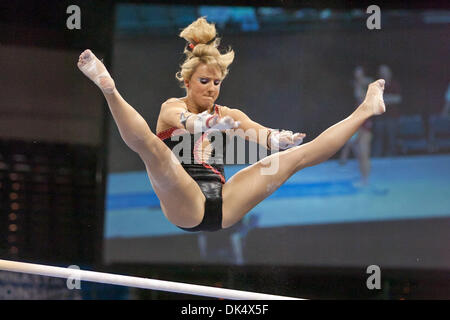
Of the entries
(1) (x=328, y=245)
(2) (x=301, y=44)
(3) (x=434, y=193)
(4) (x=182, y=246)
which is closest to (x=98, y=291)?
(4) (x=182, y=246)

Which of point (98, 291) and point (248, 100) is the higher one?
point (248, 100)

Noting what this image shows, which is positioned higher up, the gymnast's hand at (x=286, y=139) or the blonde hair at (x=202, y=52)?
the blonde hair at (x=202, y=52)

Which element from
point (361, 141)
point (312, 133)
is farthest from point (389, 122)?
point (312, 133)

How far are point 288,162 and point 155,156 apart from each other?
2.35ft

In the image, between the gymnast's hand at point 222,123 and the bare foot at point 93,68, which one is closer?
the gymnast's hand at point 222,123

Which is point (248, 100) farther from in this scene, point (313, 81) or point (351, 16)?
point (351, 16)

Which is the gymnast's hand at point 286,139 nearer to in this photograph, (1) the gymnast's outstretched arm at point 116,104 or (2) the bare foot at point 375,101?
(2) the bare foot at point 375,101

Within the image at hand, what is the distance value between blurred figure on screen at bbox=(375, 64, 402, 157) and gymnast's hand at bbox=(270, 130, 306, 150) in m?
2.07

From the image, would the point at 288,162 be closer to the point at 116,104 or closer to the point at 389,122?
the point at 116,104

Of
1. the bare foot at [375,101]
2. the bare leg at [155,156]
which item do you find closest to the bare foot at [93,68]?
the bare leg at [155,156]

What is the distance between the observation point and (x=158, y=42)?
169 inches

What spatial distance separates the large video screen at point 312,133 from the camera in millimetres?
4273

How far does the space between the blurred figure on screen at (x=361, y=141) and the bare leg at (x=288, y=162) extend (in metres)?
1.56

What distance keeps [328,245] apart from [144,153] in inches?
92.6
